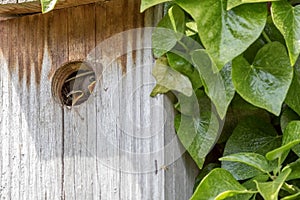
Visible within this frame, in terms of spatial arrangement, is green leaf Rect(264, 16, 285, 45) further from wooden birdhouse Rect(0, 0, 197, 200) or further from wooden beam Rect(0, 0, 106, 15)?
wooden beam Rect(0, 0, 106, 15)

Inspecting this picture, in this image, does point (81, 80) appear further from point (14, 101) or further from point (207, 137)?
point (207, 137)

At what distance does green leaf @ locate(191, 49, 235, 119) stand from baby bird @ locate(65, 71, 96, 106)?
23 cm

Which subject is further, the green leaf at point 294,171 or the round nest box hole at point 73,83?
the round nest box hole at point 73,83

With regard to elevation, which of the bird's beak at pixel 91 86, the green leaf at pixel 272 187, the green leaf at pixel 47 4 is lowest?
the green leaf at pixel 272 187

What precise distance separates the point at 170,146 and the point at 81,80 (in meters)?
0.23

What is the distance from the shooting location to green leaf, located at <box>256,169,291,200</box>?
0.81 m

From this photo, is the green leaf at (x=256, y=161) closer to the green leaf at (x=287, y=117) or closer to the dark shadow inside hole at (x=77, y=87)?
the green leaf at (x=287, y=117)

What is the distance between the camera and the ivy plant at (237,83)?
83cm

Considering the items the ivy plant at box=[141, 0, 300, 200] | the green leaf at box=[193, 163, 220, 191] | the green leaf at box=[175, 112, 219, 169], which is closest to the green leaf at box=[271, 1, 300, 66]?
the ivy plant at box=[141, 0, 300, 200]

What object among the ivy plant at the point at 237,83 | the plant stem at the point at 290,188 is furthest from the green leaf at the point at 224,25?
→ the plant stem at the point at 290,188

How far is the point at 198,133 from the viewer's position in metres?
0.97

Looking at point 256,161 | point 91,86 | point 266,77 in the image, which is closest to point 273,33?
point 266,77

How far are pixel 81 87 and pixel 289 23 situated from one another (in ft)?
1.36

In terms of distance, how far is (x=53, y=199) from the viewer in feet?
3.46
